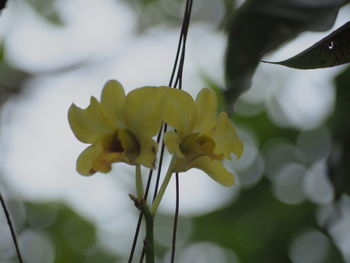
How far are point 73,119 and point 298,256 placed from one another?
127cm

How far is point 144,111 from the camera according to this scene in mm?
608

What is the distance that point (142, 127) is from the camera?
0.63 m

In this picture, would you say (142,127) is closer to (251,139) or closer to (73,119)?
(73,119)

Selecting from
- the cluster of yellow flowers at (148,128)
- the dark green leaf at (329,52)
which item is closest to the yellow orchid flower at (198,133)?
the cluster of yellow flowers at (148,128)

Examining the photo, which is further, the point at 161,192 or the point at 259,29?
the point at 259,29

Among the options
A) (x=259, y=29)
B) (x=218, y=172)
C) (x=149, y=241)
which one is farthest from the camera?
(x=259, y=29)

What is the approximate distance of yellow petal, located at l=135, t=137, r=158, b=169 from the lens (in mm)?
609

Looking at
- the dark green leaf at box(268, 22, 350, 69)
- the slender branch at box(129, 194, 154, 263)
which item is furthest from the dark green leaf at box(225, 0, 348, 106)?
the slender branch at box(129, 194, 154, 263)

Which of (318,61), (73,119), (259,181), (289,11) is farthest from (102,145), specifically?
(259,181)

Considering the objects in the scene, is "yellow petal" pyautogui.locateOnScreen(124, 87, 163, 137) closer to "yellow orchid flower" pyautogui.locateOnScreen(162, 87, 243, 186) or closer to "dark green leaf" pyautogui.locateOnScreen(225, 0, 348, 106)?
"yellow orchid flower" pyautogui.locateOnScreen(162, 87, 243, 186)

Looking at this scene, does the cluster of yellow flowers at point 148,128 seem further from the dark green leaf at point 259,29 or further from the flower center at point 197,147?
the dark green leaf at point 259,29

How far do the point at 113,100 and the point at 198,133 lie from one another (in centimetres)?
9

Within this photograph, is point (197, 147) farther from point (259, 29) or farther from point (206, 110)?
point (259, 29)

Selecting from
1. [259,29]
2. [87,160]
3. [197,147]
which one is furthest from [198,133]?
[259,29]
